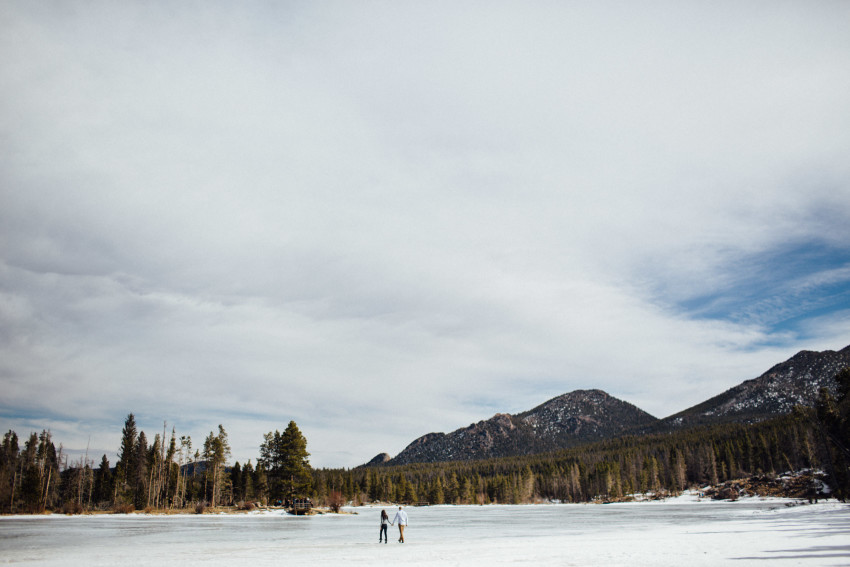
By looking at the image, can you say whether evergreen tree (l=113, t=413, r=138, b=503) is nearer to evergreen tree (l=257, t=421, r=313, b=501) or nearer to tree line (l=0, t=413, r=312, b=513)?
Result: tree line (l=0, t=413, r=312, b=513)

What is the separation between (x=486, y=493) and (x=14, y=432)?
14776 centimetres

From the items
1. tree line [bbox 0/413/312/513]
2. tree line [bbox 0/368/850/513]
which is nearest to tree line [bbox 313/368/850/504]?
tree line [bbox 0/368/850/513]

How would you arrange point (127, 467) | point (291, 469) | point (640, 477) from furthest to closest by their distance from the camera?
point (640, 477) < point (127, 467) < point (291, 469)

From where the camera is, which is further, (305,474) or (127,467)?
(127,467)

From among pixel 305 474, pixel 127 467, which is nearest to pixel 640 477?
pixel 305 474

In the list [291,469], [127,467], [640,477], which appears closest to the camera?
[291,469]

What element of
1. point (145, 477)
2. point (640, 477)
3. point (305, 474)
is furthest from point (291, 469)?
point (640, 477)

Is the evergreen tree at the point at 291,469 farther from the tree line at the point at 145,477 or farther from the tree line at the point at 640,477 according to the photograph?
the tree line at the point at 640,477

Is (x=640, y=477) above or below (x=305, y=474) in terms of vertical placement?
below

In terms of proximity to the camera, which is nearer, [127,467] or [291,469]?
[291,469]

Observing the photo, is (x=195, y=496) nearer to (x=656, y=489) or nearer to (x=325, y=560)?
(x=325, y=560)

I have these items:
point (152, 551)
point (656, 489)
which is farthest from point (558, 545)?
point (656, 489)

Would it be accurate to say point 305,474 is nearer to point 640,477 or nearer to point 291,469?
point 291,469

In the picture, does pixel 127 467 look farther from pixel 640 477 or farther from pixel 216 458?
pixel 640 477
